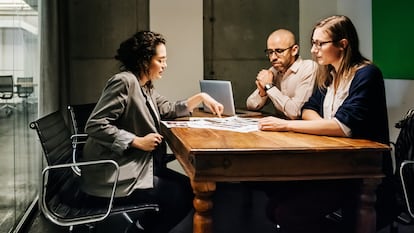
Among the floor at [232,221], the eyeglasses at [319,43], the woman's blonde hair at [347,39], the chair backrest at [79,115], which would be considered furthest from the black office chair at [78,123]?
the woman's blonde hair at [347,39]

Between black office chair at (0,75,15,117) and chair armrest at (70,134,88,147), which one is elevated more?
black office chair at (0,75,15,117)

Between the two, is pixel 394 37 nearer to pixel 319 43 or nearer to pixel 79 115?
pixel 319 43

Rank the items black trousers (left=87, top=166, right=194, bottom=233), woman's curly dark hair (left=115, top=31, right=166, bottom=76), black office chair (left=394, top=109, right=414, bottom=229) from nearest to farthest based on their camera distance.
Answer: black office chair (left=394, top=109, right=414, bottom=229), black trousers (left=87, top=166, right=194, bottom=233), woman's curly dark hair (left=115, top=31, right=166, bottom=76)

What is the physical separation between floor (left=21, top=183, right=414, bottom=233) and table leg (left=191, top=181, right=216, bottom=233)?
1.40 m

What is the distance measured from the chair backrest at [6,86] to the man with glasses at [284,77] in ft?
5.69

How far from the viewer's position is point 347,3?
14.3ft

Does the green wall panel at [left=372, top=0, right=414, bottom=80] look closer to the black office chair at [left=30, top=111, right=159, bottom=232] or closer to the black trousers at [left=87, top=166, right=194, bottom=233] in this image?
the black trousers at [left=87, top=166, right=194, bottom=233]

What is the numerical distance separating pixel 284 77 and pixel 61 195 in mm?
1838

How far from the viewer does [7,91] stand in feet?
9.78

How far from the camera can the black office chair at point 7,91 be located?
290 cm

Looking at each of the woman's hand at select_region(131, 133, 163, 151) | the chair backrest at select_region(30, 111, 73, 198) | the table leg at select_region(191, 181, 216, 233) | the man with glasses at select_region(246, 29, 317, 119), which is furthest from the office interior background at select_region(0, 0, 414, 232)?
the table leg at select_region(191, 181, 216, 233)

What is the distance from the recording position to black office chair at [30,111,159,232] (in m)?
2.21

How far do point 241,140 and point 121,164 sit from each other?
0.70 m

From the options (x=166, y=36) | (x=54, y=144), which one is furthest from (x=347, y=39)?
(x=166, y=36)
